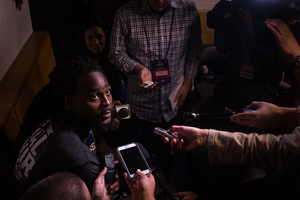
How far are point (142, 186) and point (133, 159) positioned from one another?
21 cm

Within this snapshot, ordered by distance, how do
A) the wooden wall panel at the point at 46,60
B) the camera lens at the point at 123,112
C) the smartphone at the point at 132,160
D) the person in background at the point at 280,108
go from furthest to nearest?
1. the wooden wall panel at the point at 46,60
2. the camera lens at the point at 123,112
3. the person in background at the point at 280,108
4. the smartphone at the point at 132,160

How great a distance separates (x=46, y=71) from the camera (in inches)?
99.3

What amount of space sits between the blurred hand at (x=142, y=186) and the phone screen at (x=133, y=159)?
0.18 feet

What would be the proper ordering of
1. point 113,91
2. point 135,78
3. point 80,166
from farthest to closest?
point 113,91
point 135,78
point 80,166

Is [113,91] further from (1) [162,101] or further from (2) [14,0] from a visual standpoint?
(2) [14,0]

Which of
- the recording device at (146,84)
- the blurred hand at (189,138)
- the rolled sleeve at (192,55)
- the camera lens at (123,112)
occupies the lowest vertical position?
the blurred hand at (189,138)

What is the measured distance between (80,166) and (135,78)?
2.94 ft

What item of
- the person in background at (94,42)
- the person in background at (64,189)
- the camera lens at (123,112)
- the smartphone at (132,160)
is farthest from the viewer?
the person in background at (94,42)

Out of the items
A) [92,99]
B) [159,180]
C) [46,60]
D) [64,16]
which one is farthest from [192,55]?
[46,60]

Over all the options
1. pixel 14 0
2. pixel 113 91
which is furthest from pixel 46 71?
pixel 113 91

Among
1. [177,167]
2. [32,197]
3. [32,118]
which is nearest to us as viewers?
[32,197]

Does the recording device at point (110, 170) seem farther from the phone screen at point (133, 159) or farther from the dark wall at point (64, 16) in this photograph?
the dark wall at point (64, 16)

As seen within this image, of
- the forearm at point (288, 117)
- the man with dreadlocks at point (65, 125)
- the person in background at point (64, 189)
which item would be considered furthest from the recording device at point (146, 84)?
the forearm at point (288, 117)

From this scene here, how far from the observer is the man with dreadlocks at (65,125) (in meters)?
1.04
